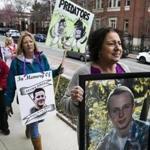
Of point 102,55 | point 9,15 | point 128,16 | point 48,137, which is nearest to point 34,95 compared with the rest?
point 48,137

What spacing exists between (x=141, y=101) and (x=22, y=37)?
2.75 m

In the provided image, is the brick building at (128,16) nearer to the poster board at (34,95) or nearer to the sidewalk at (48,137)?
the sidewalk at (48,137)

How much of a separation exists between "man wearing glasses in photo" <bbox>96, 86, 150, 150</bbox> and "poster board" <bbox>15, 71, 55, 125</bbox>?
86.3 inches

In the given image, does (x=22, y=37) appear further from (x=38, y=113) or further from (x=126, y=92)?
(x=126, y=92)

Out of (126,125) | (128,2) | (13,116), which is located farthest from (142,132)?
(128,2)

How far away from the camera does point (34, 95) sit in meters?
4.51

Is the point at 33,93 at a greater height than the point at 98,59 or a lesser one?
lesser

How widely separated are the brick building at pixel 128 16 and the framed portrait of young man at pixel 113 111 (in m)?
34.4

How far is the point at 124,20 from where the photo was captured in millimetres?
41969

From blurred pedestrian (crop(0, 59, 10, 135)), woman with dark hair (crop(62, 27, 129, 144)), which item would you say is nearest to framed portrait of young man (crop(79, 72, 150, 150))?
woman with dark hair (crop(62, 27, 129, 144))

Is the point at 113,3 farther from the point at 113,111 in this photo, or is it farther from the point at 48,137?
the point at 113,111

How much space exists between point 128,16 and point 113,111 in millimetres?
39588

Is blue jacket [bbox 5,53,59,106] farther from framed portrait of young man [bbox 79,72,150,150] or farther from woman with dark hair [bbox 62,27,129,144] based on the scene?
framed portrait of young man [bbox 79,72,150,150]

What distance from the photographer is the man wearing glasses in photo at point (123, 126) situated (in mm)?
2369
